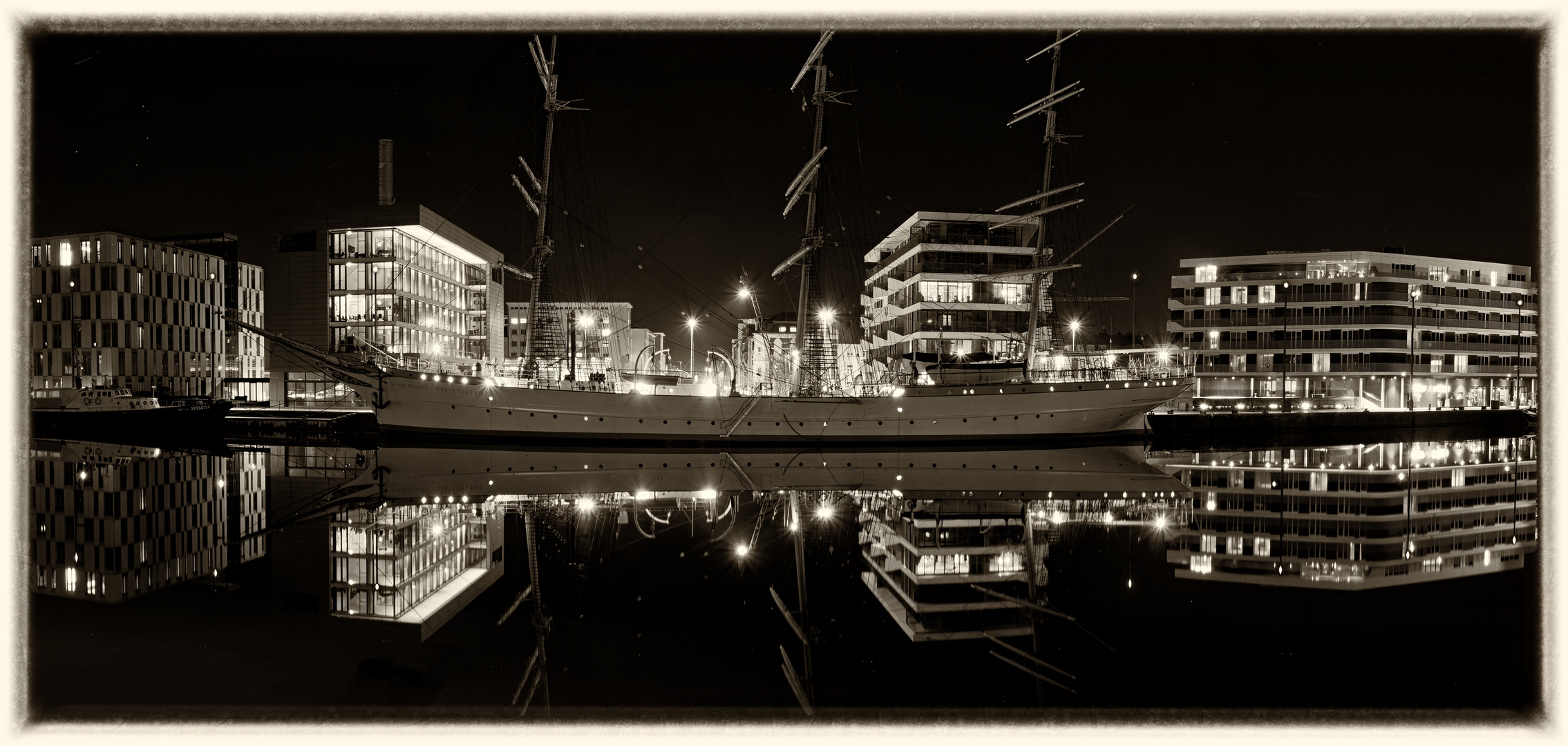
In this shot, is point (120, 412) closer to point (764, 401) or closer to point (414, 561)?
point (764, 401)

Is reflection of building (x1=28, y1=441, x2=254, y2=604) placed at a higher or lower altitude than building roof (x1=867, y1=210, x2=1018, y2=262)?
lower

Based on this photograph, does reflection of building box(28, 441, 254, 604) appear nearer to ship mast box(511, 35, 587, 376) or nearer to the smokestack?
ship mast box(511, 35, 587, 376)

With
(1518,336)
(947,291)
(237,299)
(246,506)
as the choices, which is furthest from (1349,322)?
(237,299)

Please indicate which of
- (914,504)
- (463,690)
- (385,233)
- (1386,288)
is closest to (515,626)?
(463,690)

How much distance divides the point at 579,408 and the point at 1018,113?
95.6ft

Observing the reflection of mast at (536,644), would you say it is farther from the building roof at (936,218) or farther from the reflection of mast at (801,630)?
the building roof at (936,218)

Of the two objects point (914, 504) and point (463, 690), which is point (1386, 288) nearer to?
point (914, 504)

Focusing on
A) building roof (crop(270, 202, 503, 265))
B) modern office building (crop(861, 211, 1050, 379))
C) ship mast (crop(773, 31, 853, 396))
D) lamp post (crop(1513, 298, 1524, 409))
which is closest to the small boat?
building roof (crop(270, 202, 503, 265))

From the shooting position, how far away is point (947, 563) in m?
10.5

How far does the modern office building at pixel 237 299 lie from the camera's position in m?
77.2

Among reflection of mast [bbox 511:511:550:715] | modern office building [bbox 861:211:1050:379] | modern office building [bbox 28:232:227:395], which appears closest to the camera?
reflection of mast [bbox 511:511:550:715]

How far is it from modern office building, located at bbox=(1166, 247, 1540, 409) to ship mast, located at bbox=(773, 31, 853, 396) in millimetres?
51614

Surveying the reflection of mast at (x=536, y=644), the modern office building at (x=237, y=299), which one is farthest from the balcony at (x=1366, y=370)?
the modern office building at (x=237, y=299)

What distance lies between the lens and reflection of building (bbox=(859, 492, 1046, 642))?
7.57 m
